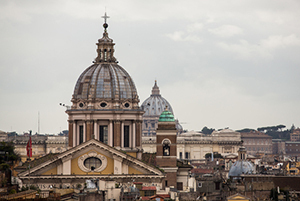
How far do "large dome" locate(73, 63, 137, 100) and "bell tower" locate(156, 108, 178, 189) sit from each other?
748 cm

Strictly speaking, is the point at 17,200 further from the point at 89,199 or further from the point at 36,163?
the point at 36,163

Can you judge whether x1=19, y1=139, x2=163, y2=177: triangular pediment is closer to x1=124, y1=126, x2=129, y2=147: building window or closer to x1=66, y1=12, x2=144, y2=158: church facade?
x1=66, y1=12, x2=144, y2=158: church facade

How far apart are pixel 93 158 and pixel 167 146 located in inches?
318

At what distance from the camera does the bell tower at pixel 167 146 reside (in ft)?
327

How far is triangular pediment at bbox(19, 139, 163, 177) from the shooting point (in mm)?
93875

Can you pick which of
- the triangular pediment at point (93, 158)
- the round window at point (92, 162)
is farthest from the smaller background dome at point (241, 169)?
the round window at point (92, 162)

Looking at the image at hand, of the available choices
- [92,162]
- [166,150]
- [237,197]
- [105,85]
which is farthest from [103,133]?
[237,197]

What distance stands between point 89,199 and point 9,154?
47104 mm

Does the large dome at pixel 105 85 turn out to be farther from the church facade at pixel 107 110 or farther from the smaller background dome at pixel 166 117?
the smaller background dome at pixel 166 117

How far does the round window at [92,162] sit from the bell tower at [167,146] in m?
6.98

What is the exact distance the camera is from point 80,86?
10731 cm

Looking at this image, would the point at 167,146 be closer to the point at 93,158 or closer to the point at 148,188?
the point at 93,158

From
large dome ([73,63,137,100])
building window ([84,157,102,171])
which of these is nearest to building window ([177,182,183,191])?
building window ([84,157,102,171])

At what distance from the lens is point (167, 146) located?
3930 inches
